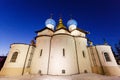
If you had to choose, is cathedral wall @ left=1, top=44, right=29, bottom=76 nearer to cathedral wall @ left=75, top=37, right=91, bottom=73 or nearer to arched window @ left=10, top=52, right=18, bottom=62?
arched window @ left=10, top=52, right=18, bottom=62

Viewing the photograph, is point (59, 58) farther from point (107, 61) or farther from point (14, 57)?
point (107, 61)

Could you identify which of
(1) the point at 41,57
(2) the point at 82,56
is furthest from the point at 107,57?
(1) the point at 41,57

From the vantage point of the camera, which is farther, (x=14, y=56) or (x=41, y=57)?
(x=14, y=56)

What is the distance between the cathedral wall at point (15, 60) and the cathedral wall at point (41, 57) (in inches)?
77.4

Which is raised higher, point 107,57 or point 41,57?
point 107,57

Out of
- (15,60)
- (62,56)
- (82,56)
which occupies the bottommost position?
(15,60)

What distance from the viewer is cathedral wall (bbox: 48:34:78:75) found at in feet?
43.2

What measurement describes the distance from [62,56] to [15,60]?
27.4ft

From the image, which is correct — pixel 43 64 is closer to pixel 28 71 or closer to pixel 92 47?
pixel 28 71

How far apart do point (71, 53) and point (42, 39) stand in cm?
600

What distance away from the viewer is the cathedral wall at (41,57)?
14.1 m

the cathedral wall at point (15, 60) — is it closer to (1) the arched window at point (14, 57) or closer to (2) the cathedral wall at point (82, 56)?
(1) the arched window at point (14, 57)

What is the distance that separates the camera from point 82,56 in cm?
1568

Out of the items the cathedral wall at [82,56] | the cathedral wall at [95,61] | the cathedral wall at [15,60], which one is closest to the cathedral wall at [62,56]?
the cathedral wall at [82,56]
